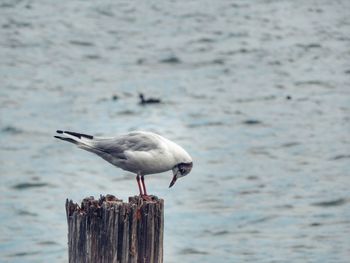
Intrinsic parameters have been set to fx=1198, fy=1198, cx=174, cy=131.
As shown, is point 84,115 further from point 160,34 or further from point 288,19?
point 288,19

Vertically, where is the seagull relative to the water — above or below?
above

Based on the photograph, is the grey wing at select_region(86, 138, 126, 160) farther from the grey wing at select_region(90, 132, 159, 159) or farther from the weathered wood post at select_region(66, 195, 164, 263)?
the weathered wood post at select_region(66, 195, 164, 263)

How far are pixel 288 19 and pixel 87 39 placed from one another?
5228 millimetres

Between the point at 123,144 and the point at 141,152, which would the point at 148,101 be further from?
the point at 141,152

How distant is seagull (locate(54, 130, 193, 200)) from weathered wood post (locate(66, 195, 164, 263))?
187cm

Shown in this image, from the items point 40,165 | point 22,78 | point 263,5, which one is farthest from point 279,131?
point 263,5

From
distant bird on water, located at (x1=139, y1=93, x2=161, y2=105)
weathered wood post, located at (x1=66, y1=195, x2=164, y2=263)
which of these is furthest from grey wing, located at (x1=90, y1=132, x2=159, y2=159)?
distant bird on water, located at (x1=139, y1=93, x2=161, y2=105)

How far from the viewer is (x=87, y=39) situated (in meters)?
29.0

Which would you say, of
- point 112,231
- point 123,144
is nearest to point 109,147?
point 123,144

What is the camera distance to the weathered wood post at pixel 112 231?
780 cm

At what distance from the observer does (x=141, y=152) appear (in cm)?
991

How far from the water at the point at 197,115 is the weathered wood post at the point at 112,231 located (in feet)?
29.4

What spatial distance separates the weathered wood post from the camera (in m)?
7.80

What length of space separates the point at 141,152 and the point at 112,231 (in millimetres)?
2155
